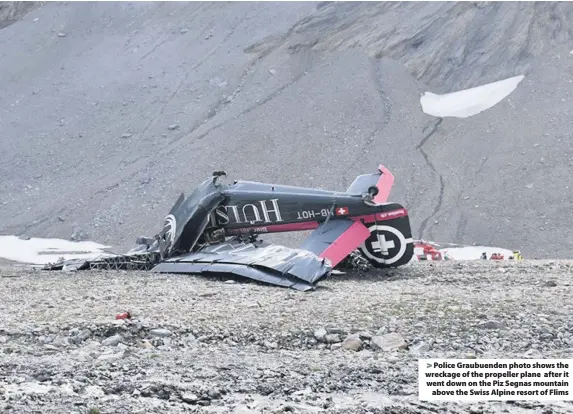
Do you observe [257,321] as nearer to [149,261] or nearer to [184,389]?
[184,389]

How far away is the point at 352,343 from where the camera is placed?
10.0 m

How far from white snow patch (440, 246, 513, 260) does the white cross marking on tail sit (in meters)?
19.3

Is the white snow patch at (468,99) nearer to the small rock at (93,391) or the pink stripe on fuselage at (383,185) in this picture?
the pink stripe on fuselage at (383,185)

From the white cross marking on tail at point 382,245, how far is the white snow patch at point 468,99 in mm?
38553

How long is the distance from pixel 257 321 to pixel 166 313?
151cm

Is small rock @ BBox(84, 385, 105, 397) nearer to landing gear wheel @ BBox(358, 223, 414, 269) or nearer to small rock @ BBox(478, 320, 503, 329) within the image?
small rock @ BBox(478, 320, 503, 329)

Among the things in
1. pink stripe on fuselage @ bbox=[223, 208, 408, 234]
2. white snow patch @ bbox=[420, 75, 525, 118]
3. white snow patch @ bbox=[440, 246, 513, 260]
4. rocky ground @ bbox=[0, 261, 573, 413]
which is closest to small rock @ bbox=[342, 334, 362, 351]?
rocky ground @ bbox=[0, 261, 573, 413]

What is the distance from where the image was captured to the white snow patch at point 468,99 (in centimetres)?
5775

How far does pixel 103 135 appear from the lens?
197ft

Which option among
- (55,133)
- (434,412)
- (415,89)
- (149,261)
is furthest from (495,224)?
(434,412)

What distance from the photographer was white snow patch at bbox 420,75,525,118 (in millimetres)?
57750

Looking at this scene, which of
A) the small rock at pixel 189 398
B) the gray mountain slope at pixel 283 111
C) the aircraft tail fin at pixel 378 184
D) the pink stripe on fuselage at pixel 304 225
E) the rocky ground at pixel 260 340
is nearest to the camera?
the small rock at pixel 189 398

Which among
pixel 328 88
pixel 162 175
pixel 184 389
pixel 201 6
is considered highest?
pixel 201 6

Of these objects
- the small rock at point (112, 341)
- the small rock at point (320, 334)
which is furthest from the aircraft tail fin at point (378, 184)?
the small rock at point (112, 341)
